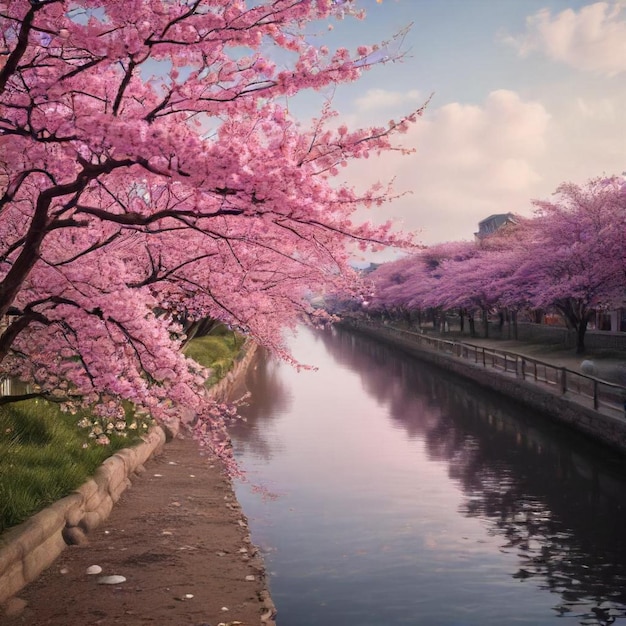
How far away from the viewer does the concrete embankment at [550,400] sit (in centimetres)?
1777

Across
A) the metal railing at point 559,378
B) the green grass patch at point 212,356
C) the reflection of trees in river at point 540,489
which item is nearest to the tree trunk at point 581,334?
the metal railing at point 559,378

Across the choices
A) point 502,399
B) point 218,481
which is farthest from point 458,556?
point 502,399

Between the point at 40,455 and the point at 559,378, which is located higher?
the point at 40,455

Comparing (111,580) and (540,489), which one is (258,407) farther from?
(111,580)

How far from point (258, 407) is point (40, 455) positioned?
18504 millimetres

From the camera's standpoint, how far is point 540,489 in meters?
15.6

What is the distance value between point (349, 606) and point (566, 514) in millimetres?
6316

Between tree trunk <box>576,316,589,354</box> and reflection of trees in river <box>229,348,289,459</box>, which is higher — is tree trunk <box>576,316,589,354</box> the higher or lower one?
the higher one

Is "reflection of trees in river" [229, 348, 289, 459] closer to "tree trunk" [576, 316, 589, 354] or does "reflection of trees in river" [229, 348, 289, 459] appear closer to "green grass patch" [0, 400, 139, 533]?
"green grass patch" [0, 400, 139, 533]

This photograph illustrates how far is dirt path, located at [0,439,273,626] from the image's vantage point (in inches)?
272

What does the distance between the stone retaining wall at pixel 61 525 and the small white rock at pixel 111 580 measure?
0.67m

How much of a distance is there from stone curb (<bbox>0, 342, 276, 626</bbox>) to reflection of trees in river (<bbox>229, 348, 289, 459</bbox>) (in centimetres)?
236

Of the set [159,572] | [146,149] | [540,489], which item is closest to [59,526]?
[159,572]

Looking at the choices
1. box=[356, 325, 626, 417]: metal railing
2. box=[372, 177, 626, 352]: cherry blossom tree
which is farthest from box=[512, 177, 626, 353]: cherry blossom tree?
box=[356, 325, 626, 417]: metal railing
